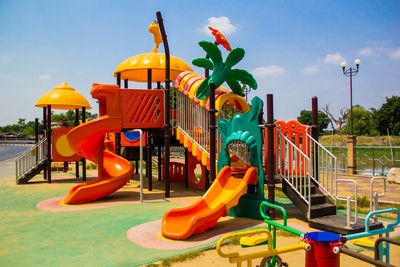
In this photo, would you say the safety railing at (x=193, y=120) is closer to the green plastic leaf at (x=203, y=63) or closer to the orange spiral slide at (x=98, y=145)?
the green plastic leaf at (x=203, y=63)


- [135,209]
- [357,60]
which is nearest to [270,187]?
[135,209]

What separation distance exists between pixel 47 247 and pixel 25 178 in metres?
10.8

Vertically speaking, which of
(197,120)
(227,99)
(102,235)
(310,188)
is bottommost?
(102,235)

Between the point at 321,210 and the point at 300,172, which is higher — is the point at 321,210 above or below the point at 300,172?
below

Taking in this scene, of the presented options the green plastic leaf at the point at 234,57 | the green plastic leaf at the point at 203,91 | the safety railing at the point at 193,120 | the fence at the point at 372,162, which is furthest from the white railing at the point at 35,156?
the fence at the point at 372,162

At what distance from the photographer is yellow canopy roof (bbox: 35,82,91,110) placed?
15609 millimetres

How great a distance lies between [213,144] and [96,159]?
4.77m

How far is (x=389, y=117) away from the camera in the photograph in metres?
53.1

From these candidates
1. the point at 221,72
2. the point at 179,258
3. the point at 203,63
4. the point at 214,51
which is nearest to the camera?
the point at 179,258

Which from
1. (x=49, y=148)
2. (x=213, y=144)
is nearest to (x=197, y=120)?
(x=213, y=144)

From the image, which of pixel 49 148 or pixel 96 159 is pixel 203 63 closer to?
pixel 96 159

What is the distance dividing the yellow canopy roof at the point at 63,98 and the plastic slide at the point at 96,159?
5.56 meters

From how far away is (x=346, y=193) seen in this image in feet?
37.9

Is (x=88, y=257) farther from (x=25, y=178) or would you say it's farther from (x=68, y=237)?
(x=25, y=178)
